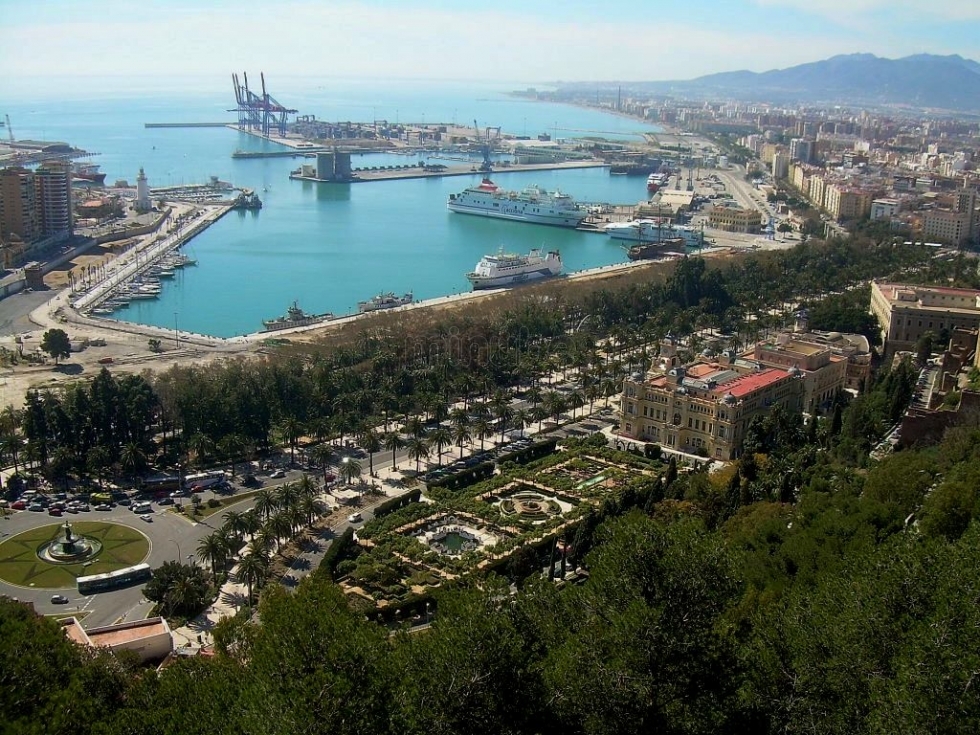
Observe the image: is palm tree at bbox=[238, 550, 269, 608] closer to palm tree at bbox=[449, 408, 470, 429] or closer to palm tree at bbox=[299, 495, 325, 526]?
palm tree at bbox=[299, 495, 325, 526]

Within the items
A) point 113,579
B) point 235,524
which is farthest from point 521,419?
point 113,579

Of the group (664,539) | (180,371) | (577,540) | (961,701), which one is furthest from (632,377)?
(961,701)

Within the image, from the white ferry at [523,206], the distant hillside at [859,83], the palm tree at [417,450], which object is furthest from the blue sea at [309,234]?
the distant hillside at [859,83]

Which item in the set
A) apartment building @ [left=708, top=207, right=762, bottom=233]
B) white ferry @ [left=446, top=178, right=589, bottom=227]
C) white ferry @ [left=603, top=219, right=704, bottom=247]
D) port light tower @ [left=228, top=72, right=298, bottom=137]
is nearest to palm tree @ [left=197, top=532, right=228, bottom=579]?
white ferry @ [left=603, top=219, right=704, bottom=247]

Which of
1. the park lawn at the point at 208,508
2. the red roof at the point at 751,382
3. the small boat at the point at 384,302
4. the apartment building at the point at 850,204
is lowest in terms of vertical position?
the park lawn at the point at 208,508

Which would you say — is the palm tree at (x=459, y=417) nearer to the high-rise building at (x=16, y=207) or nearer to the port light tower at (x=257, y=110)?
the high-rise building at (x=16, y=207)

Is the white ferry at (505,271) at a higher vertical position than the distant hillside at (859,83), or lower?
lower
